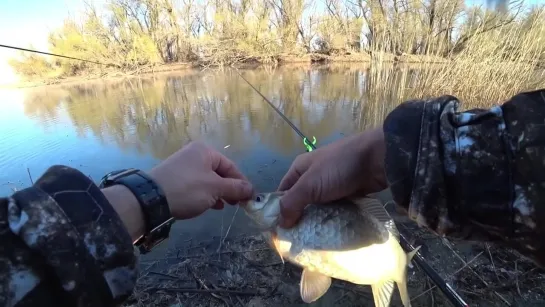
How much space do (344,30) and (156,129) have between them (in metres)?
21.2

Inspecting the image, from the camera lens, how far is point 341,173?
131 centimetres

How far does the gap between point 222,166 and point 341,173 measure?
534 millimetres

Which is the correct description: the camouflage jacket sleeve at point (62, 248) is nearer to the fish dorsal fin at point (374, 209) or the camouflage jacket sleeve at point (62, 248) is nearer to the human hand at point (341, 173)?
the human hand at point (341, 173)

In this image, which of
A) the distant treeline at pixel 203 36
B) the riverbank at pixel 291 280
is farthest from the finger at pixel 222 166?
the distant treeline at pixel 203 36

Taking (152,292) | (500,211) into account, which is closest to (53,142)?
(152,292)

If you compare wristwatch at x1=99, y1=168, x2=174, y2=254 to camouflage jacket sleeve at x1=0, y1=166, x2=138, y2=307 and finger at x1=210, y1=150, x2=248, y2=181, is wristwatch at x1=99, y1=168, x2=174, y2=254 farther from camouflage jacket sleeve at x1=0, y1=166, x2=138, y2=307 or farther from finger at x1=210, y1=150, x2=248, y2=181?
finger at x1=210, y1=150, x2=248, y2=181

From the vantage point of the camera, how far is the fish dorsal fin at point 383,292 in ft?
4.93

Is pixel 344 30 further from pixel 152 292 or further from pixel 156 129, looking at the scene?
pixel 152 292

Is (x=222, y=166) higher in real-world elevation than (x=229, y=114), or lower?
higher

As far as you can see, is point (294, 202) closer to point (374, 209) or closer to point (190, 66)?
point (374, 209)

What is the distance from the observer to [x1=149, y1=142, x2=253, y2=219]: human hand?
120cm

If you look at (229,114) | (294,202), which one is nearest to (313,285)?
(294,202)

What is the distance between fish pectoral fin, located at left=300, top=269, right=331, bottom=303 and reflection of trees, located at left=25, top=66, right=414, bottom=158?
381cm

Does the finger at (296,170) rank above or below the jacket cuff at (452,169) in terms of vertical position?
below
